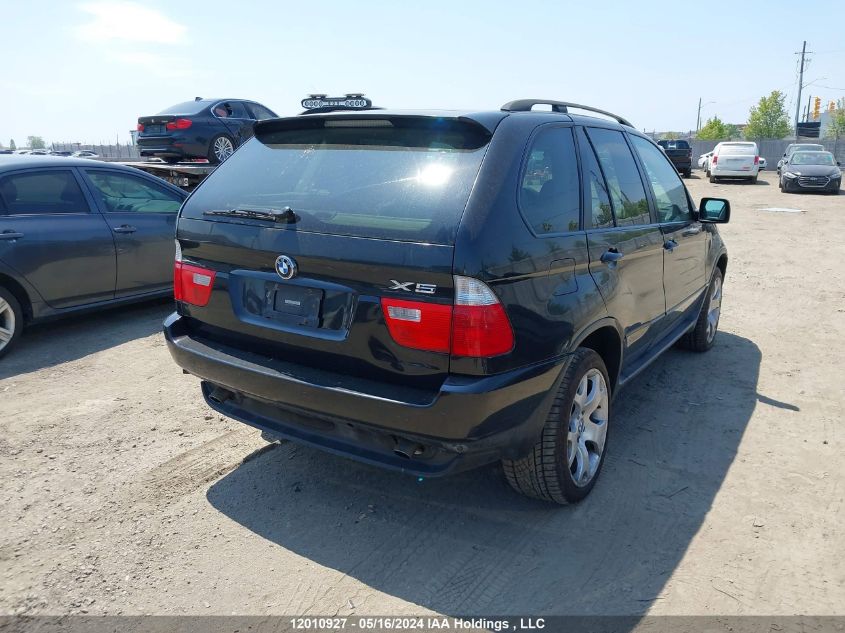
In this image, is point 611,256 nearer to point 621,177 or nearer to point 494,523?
point 621,177

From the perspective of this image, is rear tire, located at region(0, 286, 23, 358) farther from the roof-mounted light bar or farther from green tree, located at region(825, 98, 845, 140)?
green tree, located at region(825, 98, 845, 140)

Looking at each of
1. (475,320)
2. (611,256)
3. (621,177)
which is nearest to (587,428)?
(611,256)

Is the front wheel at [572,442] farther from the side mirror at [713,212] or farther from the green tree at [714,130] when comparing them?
the green tree at [714,130]

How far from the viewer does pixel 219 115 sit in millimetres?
12086

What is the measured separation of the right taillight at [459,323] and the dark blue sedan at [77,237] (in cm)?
432

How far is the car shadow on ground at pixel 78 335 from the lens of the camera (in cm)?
545

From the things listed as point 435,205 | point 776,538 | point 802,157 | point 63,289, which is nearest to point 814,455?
point 776,538

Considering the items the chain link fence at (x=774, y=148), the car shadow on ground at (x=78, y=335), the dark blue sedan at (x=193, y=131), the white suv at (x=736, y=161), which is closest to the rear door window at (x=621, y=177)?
the car shadow on ground at (x=78, y=335)

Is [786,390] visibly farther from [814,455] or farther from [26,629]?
[26,629]

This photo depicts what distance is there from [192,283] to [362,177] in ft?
3.53

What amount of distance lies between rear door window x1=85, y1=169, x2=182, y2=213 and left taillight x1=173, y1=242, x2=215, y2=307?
345 cm

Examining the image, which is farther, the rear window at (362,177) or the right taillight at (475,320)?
the rear window at (362,177)

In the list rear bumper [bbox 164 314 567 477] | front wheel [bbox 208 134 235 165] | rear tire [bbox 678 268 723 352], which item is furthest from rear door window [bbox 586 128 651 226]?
front wheel [bbox 208 134 235 165]

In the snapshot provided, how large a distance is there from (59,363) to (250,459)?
259 centimetres
